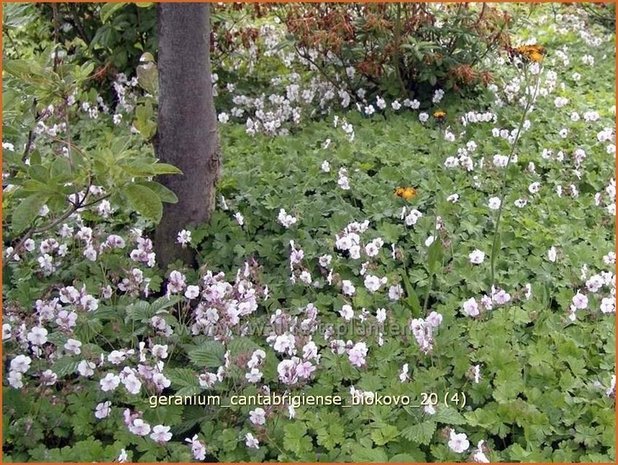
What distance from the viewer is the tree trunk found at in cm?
300

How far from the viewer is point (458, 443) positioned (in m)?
2.13

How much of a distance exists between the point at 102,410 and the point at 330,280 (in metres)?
1.00

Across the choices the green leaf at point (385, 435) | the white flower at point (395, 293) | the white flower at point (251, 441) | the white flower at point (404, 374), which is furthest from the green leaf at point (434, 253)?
the white flower at point (251, 441)

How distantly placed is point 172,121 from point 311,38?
172 cm

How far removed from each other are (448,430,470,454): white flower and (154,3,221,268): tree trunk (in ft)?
4.75

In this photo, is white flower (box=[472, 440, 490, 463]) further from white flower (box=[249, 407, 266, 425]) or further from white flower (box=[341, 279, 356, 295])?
white flower (box=[341, 279, 356, 295])

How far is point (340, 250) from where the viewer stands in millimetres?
3119

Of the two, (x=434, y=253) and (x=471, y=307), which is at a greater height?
(x=434, y=253)

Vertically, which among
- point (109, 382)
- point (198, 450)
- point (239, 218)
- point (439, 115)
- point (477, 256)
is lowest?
point (198, 450)

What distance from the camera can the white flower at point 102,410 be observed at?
2260 millimetres

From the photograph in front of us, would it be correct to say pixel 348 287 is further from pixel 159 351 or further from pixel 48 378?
pixel 48 378

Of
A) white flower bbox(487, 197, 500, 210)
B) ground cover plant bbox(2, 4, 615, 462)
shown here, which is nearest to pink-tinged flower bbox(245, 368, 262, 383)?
ground cover plant bbox(2, 4, 615, 462)

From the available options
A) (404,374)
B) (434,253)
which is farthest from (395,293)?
(404,374)

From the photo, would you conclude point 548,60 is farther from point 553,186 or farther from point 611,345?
point 611,345
